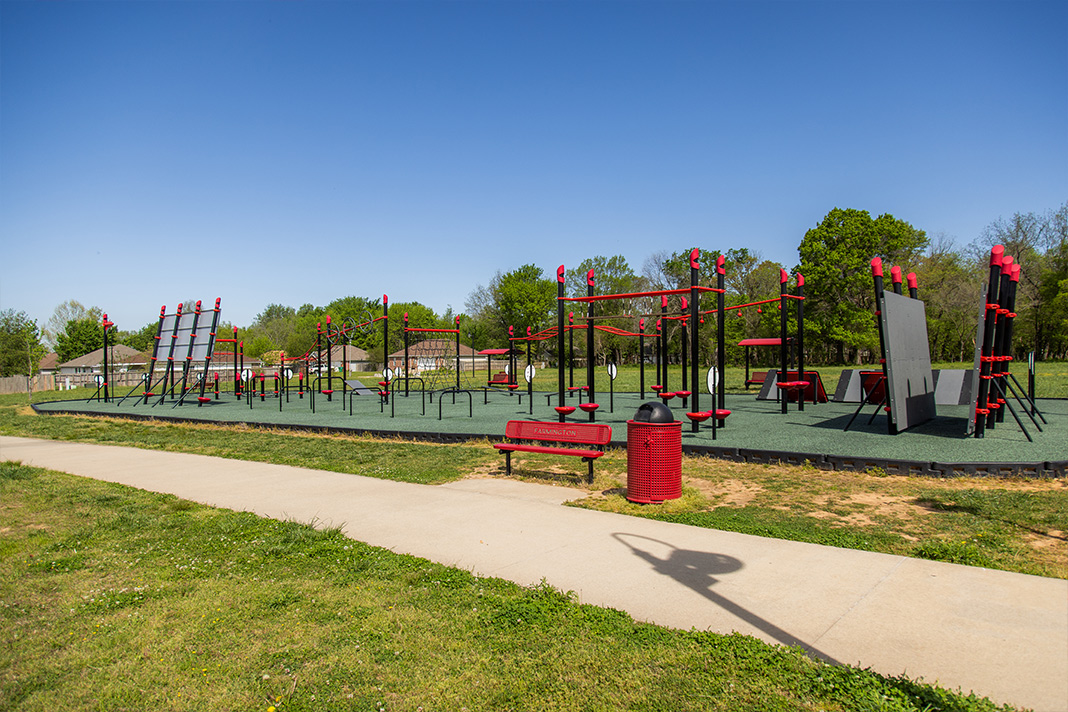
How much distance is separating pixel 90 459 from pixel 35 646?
9.24 metres

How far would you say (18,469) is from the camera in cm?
1015

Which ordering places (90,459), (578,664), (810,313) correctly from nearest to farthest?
(578,664), (90,459), (810,313)

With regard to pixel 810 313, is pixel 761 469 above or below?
below

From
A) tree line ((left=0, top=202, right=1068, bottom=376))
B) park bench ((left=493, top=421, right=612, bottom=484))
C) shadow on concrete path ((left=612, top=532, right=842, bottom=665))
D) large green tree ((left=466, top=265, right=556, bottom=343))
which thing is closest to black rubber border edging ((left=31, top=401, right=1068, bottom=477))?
park bench ((left=493, top=421, right=612, bottom=484))

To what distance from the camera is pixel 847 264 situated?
165 feet

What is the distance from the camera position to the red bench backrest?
8609 mm

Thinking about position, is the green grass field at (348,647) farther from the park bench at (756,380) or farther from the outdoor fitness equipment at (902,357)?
the park bench at (756,380)

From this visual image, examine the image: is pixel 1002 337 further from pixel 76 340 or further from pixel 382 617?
pixel 76 340

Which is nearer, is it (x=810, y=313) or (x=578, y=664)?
(x=578, y=664)

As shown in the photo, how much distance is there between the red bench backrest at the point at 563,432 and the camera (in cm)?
861

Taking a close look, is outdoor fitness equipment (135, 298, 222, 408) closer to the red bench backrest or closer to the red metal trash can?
the red bench backrest

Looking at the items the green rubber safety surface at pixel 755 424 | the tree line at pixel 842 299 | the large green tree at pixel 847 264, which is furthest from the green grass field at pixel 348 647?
the large green tree at pixel 847 264

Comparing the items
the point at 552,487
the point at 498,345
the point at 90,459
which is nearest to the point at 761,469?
the point at 552,487

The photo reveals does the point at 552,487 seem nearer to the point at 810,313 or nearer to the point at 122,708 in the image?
the point at 122,708
